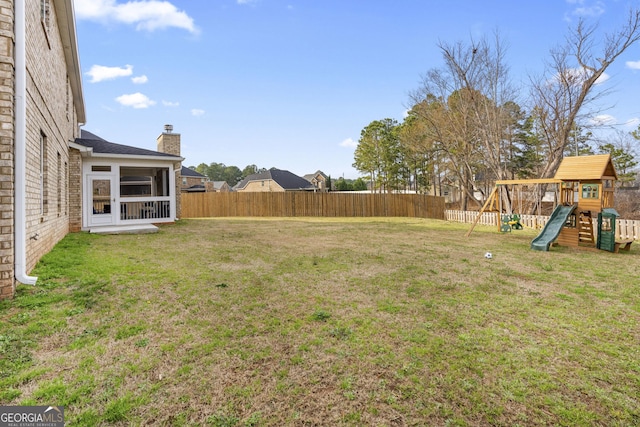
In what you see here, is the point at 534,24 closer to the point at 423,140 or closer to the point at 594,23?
the point at 594,23

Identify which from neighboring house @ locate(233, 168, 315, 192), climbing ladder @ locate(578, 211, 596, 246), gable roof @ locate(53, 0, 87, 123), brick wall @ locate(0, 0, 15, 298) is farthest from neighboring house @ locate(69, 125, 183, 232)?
neighboring house @ locate(233, 168, 315, 192)

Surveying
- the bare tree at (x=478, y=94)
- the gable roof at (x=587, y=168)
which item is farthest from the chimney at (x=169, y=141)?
the gable roof at (x=587, y=168)

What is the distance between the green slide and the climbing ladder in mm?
499

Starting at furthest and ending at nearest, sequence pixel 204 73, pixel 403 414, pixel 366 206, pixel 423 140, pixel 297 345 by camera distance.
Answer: pixel 423 140 → pixel 366 206 → pixel 204 73 → pixel 297 345 → pixel 403 414

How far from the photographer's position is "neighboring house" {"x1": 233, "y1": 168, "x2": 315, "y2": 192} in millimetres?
39781

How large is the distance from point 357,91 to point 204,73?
11450mm

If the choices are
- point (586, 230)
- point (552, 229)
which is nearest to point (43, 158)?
point (552, 229)

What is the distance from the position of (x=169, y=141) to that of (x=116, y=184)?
589cm

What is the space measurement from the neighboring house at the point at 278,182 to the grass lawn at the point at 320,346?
34.0 m

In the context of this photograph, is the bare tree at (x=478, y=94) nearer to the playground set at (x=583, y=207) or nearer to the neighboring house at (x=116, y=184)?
the playground set at (x=583, y=207)

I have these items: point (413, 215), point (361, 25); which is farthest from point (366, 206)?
point (361, 25)

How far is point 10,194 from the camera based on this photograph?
12.7 feet

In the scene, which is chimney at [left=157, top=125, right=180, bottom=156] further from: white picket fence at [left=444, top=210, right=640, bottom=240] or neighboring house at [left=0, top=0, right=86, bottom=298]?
white picket fence at [left=444, top=210, right=640, bottom=240]

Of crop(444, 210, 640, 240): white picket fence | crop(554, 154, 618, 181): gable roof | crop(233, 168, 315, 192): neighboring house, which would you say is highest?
crop(233, 168, 315, 192): neighboring house
